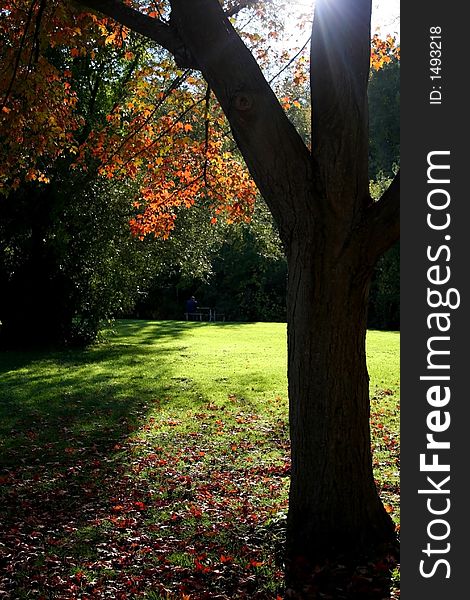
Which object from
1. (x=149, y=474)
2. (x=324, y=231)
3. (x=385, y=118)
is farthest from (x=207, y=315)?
(x=324, y=231)

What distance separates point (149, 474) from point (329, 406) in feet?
12.6

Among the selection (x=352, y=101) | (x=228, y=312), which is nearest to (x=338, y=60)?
(x=352, y=101)

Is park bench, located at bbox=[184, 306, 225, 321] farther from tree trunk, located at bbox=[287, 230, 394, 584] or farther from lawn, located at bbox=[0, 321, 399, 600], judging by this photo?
tree trunk, located at bbox=[287, 230, 394, 584]

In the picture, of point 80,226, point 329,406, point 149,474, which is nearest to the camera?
point 329,406

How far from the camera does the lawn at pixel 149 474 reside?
16.7ft

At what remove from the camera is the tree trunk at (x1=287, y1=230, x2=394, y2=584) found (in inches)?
190

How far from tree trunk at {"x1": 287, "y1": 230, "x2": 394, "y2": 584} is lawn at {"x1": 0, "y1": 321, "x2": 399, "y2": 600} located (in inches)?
20.3

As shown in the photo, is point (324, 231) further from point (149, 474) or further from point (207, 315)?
point (207, 315)

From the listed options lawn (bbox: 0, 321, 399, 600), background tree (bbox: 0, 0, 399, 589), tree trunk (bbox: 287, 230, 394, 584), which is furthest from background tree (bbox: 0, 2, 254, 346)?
tree trunk (bbox: 287, 230, 394, 584)

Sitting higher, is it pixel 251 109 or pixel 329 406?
pixel 251 109

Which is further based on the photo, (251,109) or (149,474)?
(149,474)

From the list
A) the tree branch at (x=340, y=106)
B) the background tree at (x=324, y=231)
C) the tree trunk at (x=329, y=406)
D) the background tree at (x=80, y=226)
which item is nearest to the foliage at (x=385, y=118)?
the background tree at (x=80, y=226)

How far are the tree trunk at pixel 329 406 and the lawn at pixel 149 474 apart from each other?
517mm

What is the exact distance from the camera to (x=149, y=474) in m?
8.05
